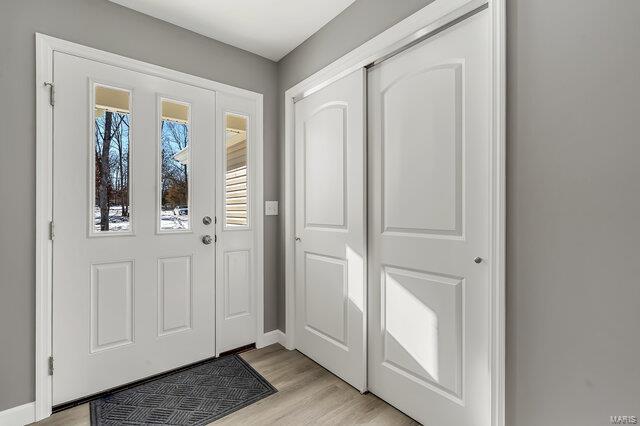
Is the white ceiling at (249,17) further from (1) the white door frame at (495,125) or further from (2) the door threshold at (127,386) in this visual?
(2) the door threshold at (127,386)

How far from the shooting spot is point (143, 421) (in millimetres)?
1722

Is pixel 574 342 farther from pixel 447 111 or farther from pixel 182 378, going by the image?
pixel 182 378

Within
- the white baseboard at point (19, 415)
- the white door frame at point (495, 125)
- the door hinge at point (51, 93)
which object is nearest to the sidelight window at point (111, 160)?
the door hinge at point (51, 93)

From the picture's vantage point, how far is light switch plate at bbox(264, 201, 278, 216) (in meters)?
2.69

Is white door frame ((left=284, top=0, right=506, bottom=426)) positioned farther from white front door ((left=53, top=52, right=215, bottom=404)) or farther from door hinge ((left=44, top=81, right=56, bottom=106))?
door hinge ((left=44, top=81, right=56, bottom=106))

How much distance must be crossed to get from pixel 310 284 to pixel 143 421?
4.22 feet

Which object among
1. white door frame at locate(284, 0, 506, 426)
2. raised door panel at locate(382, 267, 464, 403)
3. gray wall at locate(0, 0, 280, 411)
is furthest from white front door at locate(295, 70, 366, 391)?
gray wall at locate(0, 0, 280, 411)

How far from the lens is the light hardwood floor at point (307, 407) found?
1726 mm

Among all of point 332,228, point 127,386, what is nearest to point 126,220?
point 127,386

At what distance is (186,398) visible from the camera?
193 cm

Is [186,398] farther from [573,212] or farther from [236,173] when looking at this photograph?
[573,212]

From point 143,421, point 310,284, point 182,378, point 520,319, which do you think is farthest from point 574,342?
point 182,378

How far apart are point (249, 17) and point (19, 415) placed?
2692mm

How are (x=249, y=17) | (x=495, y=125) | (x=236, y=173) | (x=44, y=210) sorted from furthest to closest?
1. (x=236, y=173)
2. (x=249, y=17)
3. (x=44, y=210)
4. (x=495, y=125)
